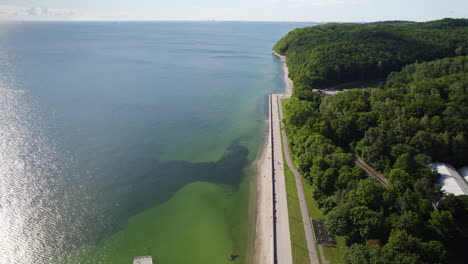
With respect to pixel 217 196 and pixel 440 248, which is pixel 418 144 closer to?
pixel 440 248

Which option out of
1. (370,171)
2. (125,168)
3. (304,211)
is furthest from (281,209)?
(125,168)

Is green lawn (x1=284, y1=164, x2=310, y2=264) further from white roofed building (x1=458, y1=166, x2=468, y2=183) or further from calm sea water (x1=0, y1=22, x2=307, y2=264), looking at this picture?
white roofed building (x1=458, y1=166, x2=468, y2=183)

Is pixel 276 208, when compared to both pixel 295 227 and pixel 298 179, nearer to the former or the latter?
pixel 295 227

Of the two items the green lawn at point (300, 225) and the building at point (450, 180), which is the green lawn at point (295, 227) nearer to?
the green lawn at point (300, 225)

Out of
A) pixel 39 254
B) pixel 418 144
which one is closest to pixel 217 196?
pixel 39 254

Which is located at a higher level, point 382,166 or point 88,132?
point 88,132

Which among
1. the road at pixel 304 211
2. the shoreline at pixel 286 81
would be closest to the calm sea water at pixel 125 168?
the shoreline at pixel 286 81
